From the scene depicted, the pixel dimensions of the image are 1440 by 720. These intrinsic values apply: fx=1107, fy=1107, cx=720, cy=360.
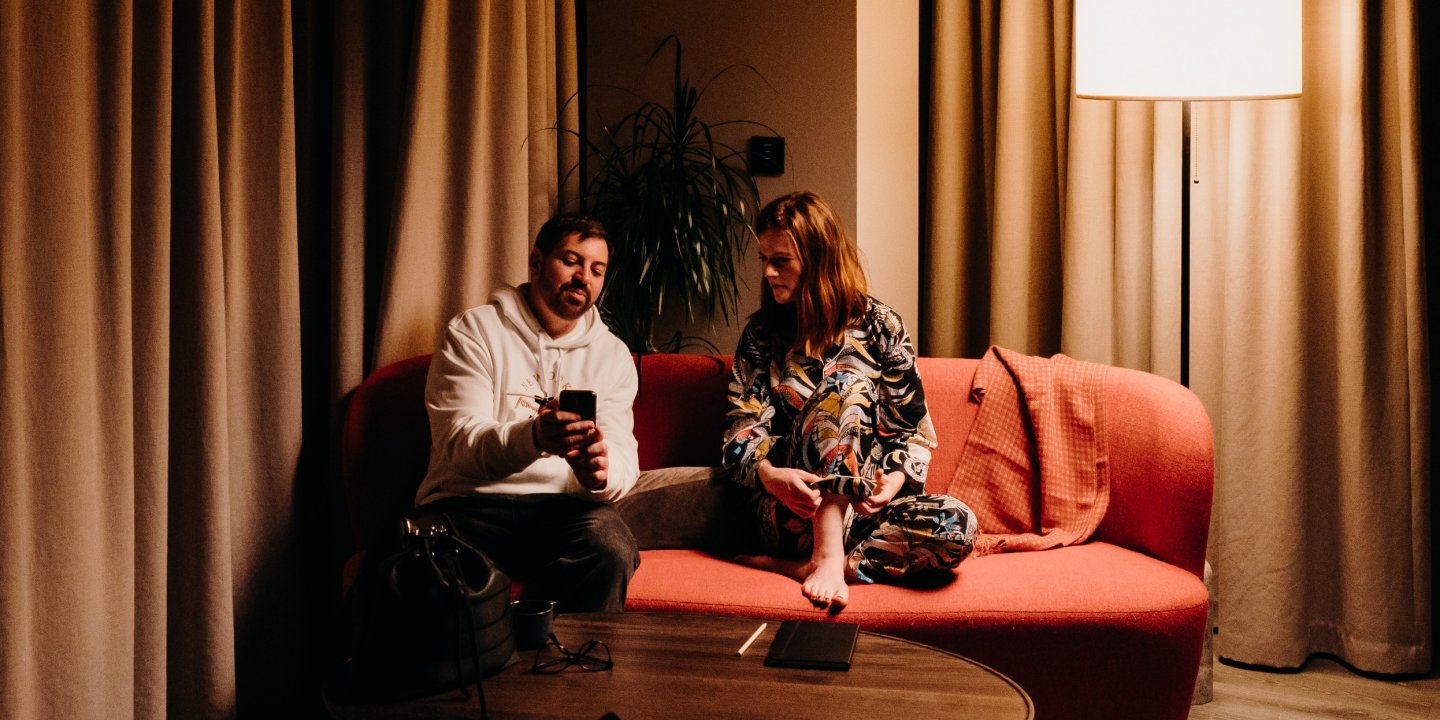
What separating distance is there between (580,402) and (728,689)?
590 mm

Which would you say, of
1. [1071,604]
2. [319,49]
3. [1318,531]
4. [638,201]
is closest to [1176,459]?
[1071,604]

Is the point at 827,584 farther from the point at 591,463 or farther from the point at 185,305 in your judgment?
the point at 185,305

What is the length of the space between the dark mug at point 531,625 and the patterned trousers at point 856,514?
29.8 inches

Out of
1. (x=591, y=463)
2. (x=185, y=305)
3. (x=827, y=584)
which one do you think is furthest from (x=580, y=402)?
(x=185, y=305)

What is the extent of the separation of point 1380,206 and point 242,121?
255 cm

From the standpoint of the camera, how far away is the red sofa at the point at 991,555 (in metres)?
1.89

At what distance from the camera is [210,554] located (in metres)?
2.06

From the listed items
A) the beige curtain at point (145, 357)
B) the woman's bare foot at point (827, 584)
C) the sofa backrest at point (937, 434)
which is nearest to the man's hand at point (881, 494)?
the woman's bare foot at point (827, 584)

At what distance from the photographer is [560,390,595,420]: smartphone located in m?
1.75

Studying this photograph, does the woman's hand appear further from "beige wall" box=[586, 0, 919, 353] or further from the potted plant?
"beige wall" box=[586, 0, 919, 353]

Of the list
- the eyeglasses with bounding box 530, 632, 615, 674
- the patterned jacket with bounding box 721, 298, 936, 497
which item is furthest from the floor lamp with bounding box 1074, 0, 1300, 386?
the eyeglasses with bounding box 530, 632, 615, 674

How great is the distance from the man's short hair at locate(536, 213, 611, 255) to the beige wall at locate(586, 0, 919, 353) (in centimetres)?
85

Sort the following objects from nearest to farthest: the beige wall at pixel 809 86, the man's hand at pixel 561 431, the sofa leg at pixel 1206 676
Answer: the man's hand at pixel 561 431
the sofa leg at pixel 1206 676
the beige wall at pixel 809 86

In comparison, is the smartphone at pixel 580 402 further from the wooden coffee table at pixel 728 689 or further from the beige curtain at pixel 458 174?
the beige curtain at pixel 458 174
